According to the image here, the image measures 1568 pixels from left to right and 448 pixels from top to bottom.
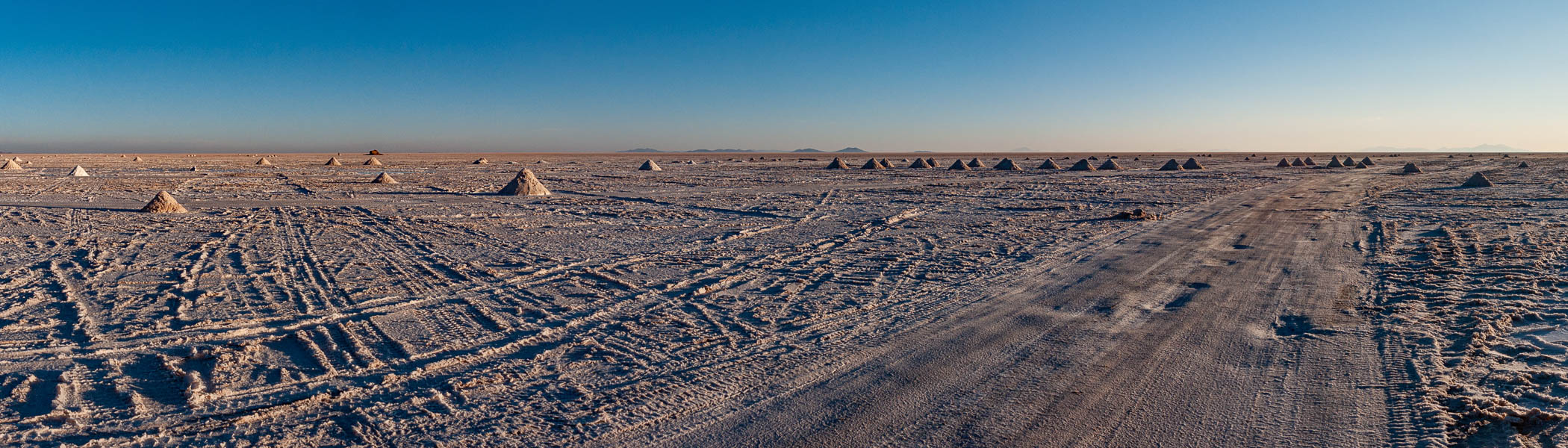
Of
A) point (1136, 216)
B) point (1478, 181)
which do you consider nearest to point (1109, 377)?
point (1136, 216)

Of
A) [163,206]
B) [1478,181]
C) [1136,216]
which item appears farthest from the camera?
[1478,181]

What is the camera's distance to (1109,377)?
4070 millimetres

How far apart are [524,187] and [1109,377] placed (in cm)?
1755

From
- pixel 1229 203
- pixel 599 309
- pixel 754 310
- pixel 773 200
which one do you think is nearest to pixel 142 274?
pixel 599 309

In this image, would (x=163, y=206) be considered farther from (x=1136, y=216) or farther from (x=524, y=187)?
(x=1136, y=216)

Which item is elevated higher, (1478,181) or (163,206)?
(1478,181)

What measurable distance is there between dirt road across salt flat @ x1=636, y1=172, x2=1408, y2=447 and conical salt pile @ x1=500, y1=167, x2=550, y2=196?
15.3 m

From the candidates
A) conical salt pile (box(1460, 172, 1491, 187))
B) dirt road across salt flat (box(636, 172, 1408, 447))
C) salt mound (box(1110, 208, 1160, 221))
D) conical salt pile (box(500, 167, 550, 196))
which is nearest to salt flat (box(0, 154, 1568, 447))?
dirt road across salt flat (box(636, 172, 1408, 447))

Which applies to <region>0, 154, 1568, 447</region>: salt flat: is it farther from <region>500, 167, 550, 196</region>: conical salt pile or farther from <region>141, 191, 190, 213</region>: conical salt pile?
<region>500, 167, 550, 196</region>: conical salt pile

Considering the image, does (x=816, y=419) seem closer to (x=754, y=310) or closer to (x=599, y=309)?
(x=754, y=310)

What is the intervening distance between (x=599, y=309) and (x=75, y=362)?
3.07 m

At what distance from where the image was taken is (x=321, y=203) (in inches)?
646

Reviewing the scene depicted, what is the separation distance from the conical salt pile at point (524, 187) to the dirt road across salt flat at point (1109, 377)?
602 inches

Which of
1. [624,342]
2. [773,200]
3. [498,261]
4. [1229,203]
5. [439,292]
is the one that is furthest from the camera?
[773,200]
